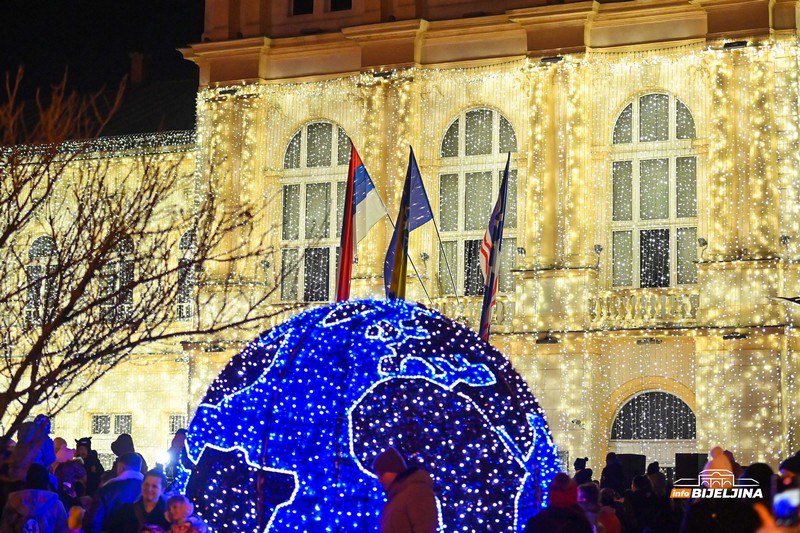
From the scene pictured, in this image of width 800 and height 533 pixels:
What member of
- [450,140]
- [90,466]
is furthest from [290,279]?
[90,466]

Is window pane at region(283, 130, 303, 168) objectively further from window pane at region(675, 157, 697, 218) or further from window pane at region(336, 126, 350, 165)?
window pane at region(675, 157, 697, 218)

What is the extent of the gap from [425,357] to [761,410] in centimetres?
1658

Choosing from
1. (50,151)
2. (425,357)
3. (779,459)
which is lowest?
(779,459)

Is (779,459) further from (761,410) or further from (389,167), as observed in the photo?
(389,167)

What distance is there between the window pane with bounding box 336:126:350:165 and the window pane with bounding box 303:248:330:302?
1795mm

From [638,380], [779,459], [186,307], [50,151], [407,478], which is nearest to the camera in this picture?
[407,478]

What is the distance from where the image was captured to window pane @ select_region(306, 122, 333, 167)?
1235 inches

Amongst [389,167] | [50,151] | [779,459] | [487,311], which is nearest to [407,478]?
[50,151]

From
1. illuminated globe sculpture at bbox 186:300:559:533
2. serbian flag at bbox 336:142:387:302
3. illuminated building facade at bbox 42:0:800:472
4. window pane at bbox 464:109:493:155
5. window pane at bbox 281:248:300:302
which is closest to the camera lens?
illuminated globe sculpture at bbox 186:300:559:533

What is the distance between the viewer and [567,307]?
93.1 feet

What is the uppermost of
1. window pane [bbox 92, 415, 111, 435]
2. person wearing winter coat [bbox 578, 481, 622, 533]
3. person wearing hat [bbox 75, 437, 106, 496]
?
person wearing winter coat [bbox 578, 481, 622, 533]

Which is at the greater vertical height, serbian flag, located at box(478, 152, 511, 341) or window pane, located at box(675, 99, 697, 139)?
window pane, located at box(675, 99, 697, 139)

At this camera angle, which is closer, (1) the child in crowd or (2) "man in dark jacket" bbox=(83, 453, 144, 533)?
(1) the child in crowd

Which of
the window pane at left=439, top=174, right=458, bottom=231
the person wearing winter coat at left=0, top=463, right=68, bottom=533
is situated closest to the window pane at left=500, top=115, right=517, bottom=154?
the window pane at left=439, top=174, right=458, bottom=231
